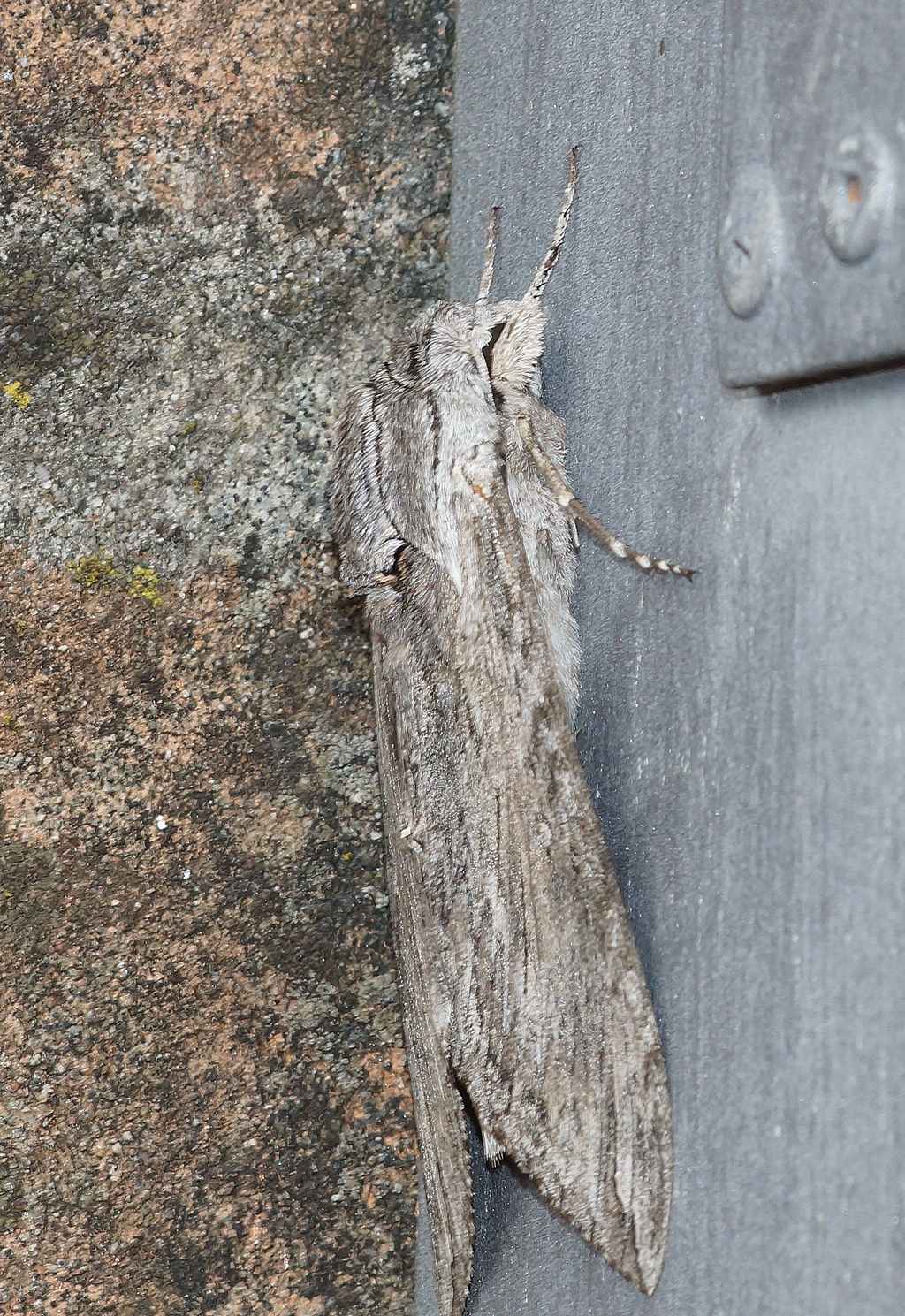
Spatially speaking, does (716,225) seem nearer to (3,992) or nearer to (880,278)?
(880,278)

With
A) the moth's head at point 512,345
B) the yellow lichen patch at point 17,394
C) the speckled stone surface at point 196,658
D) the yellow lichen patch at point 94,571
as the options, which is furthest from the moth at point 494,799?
the yellow lichen patch at point 17,394

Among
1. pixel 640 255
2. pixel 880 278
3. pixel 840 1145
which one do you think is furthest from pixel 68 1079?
pixel 880 278

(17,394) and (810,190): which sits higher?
(810,190)

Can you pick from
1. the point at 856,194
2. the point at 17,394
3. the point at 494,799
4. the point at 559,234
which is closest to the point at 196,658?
the point at 17,394

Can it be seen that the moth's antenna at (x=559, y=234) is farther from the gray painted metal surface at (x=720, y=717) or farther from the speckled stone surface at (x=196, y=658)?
the speckled stone surface at (x=196, y=658)

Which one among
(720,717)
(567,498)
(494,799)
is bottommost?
(494,799)

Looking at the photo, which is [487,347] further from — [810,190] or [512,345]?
[810,190]

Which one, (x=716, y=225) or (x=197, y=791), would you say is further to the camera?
(x=197, y=791)
